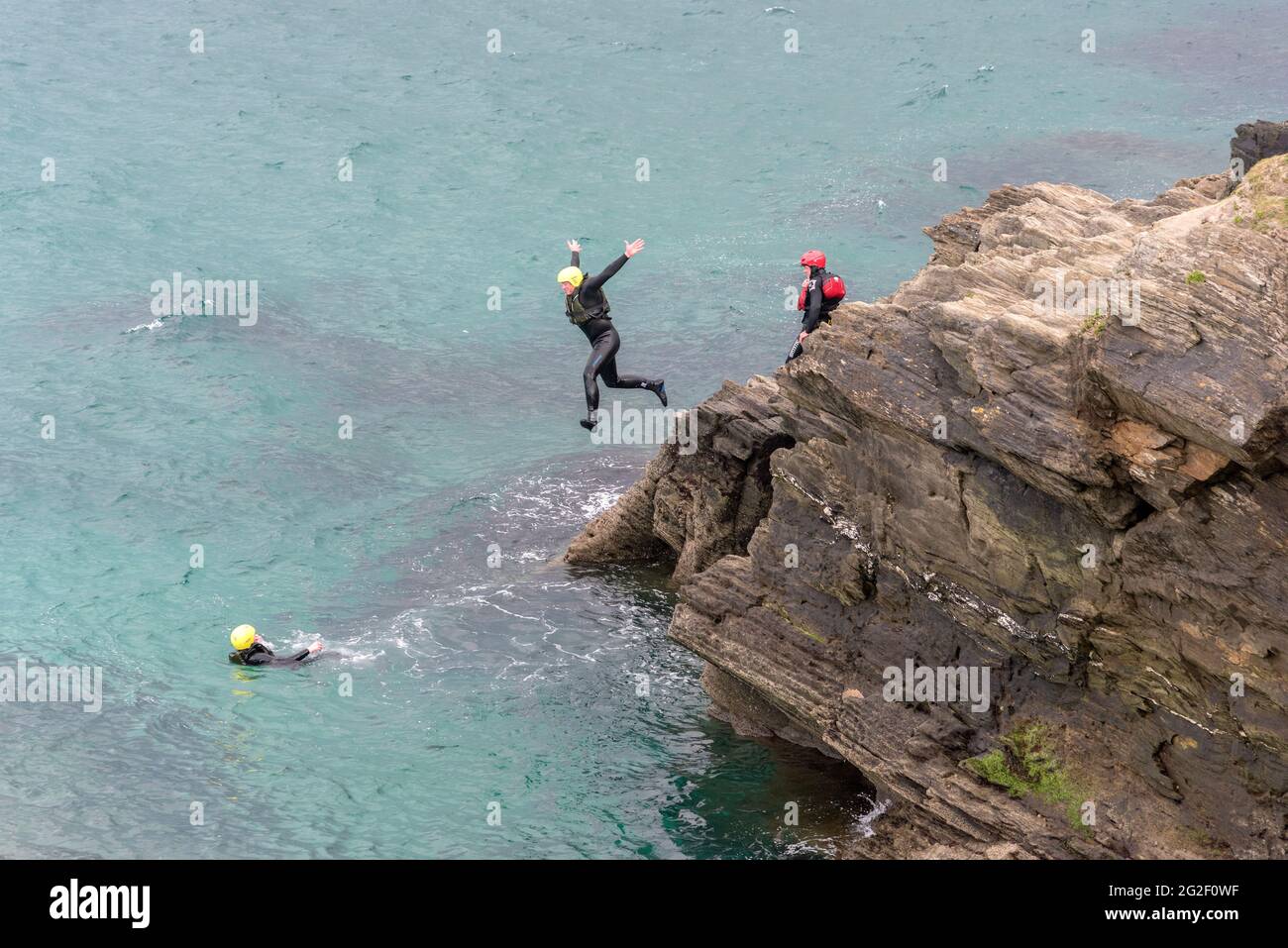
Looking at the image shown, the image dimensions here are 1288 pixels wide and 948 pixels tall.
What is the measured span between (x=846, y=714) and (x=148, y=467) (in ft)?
88.4

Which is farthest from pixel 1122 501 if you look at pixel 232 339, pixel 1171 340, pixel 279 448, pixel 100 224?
pixel 100 224

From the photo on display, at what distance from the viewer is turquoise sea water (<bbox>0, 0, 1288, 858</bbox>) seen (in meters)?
29.4

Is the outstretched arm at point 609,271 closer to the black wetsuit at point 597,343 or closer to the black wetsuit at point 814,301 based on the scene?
the black wetsuit at point 597,343

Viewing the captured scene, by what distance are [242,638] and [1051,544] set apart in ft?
62.9

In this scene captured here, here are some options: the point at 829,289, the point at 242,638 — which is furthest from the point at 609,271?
the point at 242,638

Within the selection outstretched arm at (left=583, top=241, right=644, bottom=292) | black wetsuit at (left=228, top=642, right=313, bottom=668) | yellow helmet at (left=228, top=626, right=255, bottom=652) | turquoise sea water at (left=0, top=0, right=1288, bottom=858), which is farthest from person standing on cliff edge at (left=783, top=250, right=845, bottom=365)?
yellow helmet at (left=228, top=626, right=255, bottom=652)

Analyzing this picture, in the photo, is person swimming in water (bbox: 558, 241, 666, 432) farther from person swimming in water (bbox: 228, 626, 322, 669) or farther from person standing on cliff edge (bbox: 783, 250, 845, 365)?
person swimming in water (bbox: 228, 626, 322, 669)

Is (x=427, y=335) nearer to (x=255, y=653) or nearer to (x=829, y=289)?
(x=255, y=653)

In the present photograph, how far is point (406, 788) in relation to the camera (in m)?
29.1

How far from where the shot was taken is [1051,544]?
22.4 m

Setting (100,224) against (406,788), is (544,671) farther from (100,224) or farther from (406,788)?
(100,224)

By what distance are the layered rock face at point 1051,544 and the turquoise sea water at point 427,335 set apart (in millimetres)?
2921

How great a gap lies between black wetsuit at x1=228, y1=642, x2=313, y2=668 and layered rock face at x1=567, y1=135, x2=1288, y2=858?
9558mm

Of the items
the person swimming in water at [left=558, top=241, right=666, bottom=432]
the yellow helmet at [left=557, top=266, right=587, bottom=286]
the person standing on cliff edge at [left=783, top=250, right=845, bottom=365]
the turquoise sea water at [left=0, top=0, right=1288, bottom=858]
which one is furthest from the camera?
the person swimming in water at [left=558, top=241, right=666, bottom=432]
